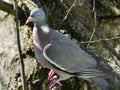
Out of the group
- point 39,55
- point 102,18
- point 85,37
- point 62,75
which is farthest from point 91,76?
point 102,18

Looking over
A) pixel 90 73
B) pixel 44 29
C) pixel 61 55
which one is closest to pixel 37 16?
pixel 44 29

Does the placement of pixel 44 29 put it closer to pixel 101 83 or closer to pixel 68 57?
pixel 68 57

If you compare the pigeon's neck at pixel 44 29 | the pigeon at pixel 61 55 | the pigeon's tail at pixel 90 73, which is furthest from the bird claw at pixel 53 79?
the pigeon's neck at pixel 44 29

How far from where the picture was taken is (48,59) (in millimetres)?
2707

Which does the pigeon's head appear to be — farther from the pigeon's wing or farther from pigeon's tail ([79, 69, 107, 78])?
pigeon's tail ([79, 69, 107, 78])

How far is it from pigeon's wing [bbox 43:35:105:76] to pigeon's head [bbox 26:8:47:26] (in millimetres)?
133

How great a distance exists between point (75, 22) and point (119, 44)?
38cm

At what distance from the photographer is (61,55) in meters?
2.78

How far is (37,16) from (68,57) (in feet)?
1.12

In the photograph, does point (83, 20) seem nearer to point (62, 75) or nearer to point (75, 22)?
point (75, 22)

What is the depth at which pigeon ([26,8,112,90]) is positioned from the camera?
8.84 feet

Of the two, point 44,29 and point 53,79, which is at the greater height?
point 44,29

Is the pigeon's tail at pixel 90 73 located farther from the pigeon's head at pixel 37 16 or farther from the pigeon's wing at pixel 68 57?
the pigeon's head at pixel 37 16

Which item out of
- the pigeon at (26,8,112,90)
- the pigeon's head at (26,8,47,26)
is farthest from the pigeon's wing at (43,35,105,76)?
the pigeon's head at (26,8,47,26)
